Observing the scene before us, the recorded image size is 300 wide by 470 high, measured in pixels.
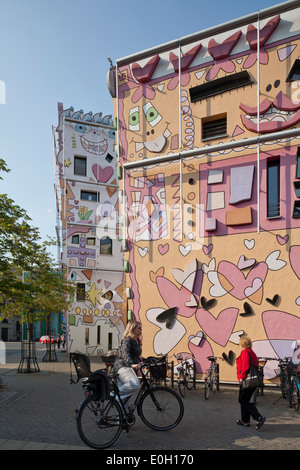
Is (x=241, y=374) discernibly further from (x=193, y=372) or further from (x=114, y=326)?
(x=114, y=326)

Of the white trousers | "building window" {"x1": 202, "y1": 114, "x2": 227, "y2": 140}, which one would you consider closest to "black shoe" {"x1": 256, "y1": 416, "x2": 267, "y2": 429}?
the white trousers

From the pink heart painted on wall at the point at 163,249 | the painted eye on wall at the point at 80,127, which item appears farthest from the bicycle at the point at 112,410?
the painted eye on wall at the point at 80,127

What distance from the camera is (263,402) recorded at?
30.8 feet

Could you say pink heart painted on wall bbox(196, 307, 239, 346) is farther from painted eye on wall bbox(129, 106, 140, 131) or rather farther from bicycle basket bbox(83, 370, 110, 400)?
painted eye on wall bbox(129, 106, 140, 131)

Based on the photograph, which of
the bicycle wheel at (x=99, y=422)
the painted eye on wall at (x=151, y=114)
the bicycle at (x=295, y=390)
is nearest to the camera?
the bicycle wheel at (x=99, y=422)

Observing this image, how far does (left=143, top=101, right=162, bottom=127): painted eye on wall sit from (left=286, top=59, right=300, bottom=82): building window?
14.1 feet

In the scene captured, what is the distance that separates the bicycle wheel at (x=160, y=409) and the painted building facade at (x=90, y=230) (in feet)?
61.5

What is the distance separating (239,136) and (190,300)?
209 inches

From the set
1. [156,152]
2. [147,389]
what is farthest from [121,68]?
[147,389]

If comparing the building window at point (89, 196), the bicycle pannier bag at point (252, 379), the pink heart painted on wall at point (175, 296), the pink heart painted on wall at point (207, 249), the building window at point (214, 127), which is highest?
the building window at point (89, 196)

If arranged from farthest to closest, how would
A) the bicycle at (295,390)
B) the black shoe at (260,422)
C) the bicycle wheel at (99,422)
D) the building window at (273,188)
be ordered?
1. the building window at (273,188)
2. the bicycle at (295,390)
3. the black shoe at (260,422)
4. the bicycle wheel at (99,422)

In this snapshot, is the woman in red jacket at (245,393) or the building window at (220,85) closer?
the woman in red jacket at (245,393)

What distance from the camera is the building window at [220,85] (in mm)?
12266

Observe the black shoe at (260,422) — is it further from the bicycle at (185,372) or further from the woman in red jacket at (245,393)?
the bicycle at (185,372)
